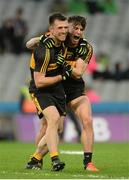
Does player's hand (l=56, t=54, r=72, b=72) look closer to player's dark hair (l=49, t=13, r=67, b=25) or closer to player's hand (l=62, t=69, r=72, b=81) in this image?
player's hand (l=62, t=69, r=72, b=81)

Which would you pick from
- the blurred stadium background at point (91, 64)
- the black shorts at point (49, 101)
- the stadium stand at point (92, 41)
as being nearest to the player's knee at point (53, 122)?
the black shorts at point (49, 101)

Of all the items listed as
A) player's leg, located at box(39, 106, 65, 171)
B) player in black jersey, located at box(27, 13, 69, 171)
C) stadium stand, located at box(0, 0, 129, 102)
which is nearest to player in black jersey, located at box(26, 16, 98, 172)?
player in black jersey, located at box(27, 13, 69, 171)

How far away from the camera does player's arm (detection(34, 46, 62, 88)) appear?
12203mm

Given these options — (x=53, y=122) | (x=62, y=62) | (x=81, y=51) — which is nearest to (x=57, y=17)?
(x=62, y=62)

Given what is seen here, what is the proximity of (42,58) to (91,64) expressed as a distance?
47.1ft

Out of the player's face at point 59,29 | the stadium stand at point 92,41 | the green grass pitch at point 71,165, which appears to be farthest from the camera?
the stadium stand at point 92,41

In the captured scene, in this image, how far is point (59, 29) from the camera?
39.8 feet

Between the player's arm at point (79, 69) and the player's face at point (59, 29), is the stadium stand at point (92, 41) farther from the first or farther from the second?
the player's face at point (59, 29)

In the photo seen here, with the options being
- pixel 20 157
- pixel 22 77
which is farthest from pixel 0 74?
pixel 20 157

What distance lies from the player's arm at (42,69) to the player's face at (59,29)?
25 cm

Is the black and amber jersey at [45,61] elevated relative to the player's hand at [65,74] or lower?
elevated

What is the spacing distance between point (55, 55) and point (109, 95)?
15.3 metres

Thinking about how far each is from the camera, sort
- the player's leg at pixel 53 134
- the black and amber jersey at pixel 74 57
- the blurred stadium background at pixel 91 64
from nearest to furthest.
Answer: the player's leg at pixel 53 134 → the black and amber jersey at pixel 74 57 → the blurred stadium background at pixel 91 64

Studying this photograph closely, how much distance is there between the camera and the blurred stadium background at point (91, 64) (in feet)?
75.6
